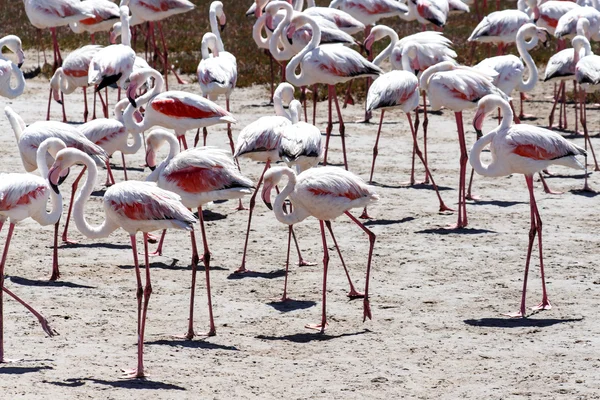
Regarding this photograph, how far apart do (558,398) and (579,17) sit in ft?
29.4

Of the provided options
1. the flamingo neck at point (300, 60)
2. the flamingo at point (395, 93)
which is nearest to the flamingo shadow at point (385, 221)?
the flamingo at point (395, 93)

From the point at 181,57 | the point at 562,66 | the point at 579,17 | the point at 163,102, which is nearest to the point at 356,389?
the point at 163,102

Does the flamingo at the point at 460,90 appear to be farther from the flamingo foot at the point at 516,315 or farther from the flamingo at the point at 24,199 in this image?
the flamingo at the point at 24,199

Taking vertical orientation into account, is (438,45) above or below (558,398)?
above

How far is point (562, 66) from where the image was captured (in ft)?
41.6

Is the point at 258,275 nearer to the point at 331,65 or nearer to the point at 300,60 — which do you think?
the point at 331,65

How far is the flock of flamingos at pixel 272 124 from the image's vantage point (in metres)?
6.96

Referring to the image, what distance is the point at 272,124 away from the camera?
8.91m

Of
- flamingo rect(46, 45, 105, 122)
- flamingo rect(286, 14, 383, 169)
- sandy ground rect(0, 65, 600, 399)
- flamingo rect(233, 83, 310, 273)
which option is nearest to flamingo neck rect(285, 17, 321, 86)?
flamingo rect(286, 14, 383, 169)

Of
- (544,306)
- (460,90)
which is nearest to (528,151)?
Answer: (544,306)

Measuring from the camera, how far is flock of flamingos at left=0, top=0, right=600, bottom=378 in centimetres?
696

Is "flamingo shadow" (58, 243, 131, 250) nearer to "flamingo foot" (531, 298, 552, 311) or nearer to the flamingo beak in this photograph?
the flamingo beak

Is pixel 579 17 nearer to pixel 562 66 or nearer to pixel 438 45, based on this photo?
pixel 562 66

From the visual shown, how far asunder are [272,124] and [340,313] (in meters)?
1.75
